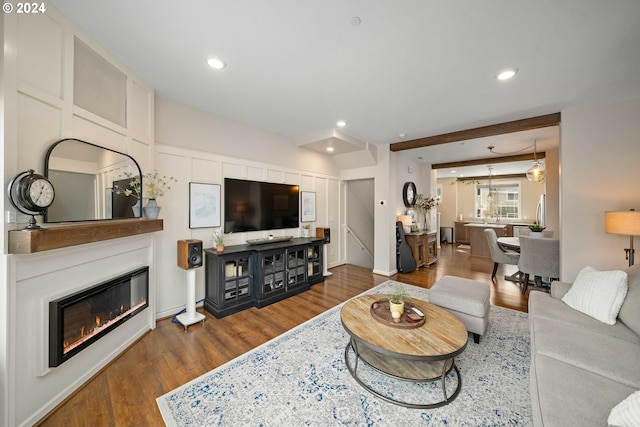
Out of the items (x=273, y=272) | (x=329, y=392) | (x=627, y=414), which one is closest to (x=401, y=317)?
(x=329, y=392)

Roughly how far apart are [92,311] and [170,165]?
5.82ft

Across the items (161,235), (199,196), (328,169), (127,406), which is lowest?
(127,406)

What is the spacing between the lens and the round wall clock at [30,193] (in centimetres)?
136

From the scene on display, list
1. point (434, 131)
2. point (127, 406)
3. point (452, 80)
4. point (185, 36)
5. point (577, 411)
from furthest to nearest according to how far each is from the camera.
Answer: point (434, 131), point (452, 80), point (185, 36), point (127, 406), point (577, 411)

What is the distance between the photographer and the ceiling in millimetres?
1536

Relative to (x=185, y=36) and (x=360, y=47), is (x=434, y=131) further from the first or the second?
(x=185, y=36)

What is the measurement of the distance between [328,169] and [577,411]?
15.5 ft

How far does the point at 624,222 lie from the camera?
2.39 meters

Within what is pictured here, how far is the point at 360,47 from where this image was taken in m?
1.89

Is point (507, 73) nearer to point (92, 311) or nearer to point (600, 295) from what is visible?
point (600, 295)

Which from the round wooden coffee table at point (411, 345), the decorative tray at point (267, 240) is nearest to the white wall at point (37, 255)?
the decorative tray at point (267, 240)

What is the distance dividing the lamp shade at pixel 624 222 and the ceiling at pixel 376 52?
1400 mm

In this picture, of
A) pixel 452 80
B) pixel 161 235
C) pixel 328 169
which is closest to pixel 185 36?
pixel 161 235

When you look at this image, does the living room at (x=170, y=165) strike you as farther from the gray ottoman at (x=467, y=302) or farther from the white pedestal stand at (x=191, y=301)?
the gray ottoman at (x=467, y=302)
